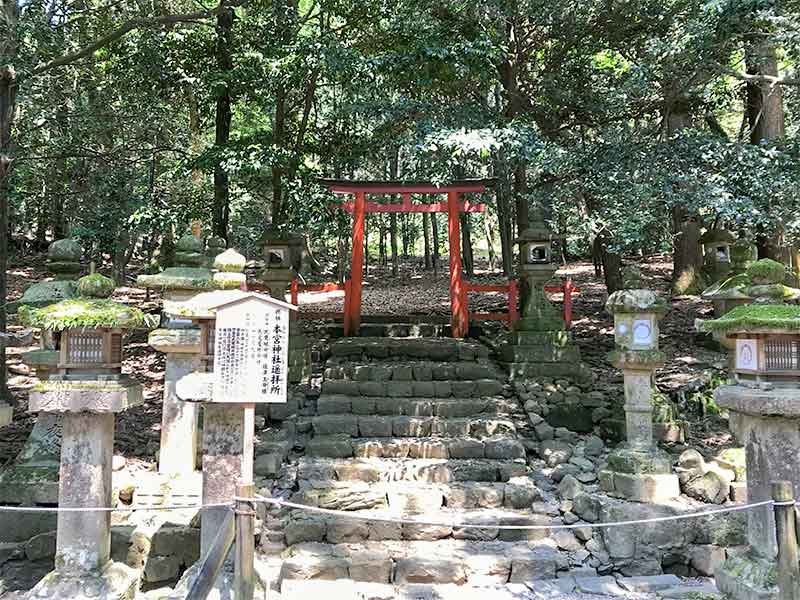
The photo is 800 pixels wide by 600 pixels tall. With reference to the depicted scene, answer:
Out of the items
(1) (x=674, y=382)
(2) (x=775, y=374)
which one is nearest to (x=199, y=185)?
(1) (x=674, y=382)

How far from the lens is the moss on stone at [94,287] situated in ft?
14.8

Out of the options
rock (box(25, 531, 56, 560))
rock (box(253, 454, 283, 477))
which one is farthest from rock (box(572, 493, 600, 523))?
rock (box(25, 531, 56, 560))

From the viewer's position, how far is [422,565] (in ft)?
16.3

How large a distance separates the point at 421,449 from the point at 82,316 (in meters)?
4.14

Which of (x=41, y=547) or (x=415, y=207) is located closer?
(x=41, y=547)

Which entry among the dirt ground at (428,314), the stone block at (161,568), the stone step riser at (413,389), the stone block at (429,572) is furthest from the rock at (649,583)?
the stone block at (161,568)

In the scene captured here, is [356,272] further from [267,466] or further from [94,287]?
[94,287]

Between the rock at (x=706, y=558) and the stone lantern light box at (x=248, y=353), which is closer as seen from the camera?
the stone lantern light box at (x=248, y=353)

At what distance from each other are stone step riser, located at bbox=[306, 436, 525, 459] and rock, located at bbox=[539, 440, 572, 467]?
1.02 ft

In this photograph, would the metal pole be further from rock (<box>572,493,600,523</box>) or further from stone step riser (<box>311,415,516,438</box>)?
stone step riser (<box>311,415,516,438</box>)

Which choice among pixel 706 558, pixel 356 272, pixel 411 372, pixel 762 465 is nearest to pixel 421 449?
pixel 411 372

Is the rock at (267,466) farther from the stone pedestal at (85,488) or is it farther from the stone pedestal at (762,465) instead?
the stone pedestal at (762,465)

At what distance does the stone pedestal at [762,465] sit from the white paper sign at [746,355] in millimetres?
183

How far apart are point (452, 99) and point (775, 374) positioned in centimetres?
646
